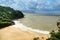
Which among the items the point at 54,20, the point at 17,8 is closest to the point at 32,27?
the point at 54,20

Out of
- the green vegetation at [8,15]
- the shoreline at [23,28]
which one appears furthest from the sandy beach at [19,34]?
the green vegetation at [8,15]

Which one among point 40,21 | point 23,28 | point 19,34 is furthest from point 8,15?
point 19,34

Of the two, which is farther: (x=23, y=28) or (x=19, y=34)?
(x=23, y=28)

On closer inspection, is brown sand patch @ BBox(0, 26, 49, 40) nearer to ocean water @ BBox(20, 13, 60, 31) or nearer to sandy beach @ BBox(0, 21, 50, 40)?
sandy beach @ BBox(0, 21, 50, 40)

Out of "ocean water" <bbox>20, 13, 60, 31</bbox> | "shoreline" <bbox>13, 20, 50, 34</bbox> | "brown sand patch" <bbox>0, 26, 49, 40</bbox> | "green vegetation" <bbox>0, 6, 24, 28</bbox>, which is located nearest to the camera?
"brown sand patch" <bbox>0, 26, 49, 40</bbox>

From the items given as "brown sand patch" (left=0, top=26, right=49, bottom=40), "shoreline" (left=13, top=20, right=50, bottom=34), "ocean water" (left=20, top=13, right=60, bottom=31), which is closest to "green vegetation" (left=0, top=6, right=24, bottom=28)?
"shoreline" (left=13, top=20, right=50, bottom=34)

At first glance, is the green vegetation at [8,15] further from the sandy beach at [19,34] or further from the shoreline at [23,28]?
the sandy beach at [19,34]

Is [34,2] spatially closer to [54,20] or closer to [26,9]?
[26,9]

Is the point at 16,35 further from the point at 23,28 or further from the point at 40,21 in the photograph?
the point at 40,21
